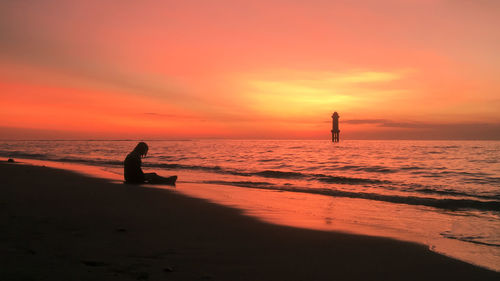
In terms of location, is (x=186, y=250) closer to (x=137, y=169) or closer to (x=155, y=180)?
(x=137, y=169)

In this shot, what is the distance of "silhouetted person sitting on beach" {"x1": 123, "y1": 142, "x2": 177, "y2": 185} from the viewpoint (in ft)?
42.6

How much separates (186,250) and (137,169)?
9399mm

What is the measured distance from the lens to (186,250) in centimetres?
467

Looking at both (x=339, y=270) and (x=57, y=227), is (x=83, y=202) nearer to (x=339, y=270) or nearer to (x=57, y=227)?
(x=57, y=227)

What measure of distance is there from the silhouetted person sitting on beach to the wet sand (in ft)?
18.1

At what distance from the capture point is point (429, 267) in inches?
183

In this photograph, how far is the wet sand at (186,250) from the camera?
3.71 meters

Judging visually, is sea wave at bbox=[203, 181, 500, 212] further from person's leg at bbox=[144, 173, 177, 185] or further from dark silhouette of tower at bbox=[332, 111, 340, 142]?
dark silhouette of tower at bbox=[332, 111, 340, 142]

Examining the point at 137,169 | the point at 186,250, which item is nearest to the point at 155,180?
the point at 137,169

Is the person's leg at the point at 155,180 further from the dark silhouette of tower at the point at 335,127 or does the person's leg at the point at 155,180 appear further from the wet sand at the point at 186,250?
the dark silhouette of tower at the point at 335,127

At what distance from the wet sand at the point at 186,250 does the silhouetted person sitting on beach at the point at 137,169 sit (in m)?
5.51

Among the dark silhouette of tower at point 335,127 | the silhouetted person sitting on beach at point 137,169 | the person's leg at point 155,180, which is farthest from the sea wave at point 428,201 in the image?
the dark silhouette of tower at point 335,127

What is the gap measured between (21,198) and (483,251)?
945 cm

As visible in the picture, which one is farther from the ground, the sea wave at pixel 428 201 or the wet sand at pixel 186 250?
the wet sand at pixel 186 250
